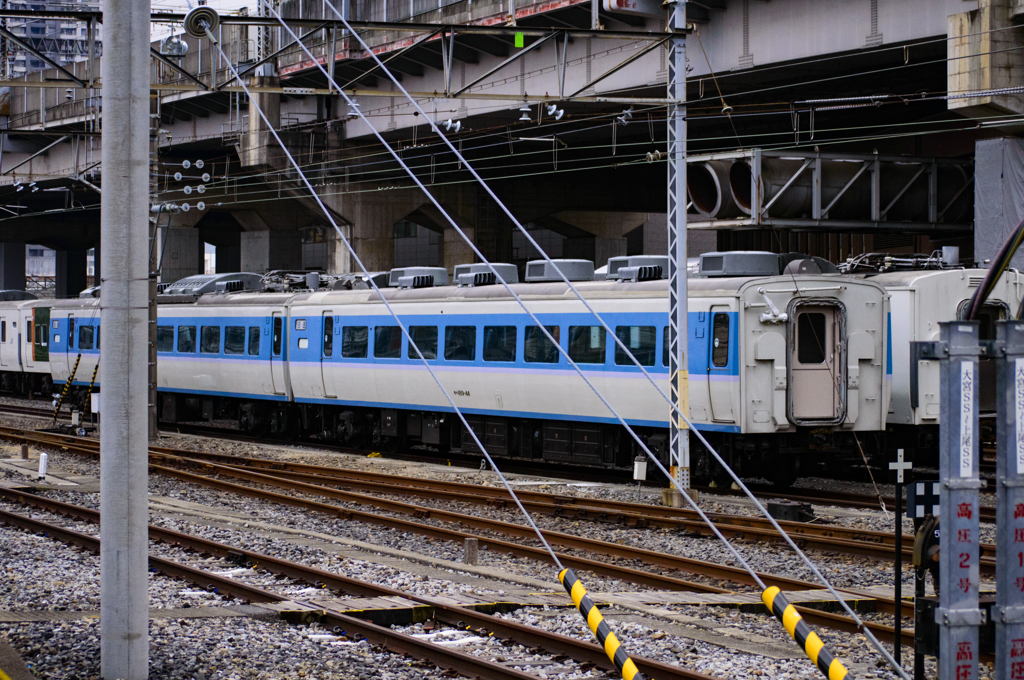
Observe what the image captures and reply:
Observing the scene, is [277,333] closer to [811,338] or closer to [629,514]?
[811,338]

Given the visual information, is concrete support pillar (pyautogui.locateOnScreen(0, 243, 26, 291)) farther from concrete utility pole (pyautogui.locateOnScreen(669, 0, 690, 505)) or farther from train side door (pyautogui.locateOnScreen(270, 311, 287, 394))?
concrete utility pole (pyautogui.locateOnScreen(669, 0, 690, 505))

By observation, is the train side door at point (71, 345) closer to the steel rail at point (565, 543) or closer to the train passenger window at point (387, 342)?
the train passenger window at point (387, 342)

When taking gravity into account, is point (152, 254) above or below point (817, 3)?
below

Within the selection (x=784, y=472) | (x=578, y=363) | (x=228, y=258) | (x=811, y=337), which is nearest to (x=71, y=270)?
(x=228, y=258)

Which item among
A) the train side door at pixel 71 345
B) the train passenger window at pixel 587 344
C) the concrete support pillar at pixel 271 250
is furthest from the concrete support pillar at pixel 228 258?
the train passenger window at pixel 587 344

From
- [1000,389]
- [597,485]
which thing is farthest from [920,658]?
[597,485]

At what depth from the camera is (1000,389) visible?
5.58 m

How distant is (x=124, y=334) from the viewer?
708 centimetres

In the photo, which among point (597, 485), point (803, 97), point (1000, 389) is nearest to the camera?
point (1000, 389)

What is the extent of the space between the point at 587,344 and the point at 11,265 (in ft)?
205

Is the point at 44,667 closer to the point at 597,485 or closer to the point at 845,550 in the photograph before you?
the point at 845,550

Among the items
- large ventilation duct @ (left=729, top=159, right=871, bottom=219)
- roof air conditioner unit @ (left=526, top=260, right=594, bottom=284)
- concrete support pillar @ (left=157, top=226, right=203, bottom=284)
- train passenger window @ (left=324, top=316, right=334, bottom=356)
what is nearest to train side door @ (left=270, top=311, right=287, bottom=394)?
train passenger window @ (left=324, top=316, right=334, bottom=356)

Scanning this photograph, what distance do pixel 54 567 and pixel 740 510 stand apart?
812cm

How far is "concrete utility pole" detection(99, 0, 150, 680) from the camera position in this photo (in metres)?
7.01
